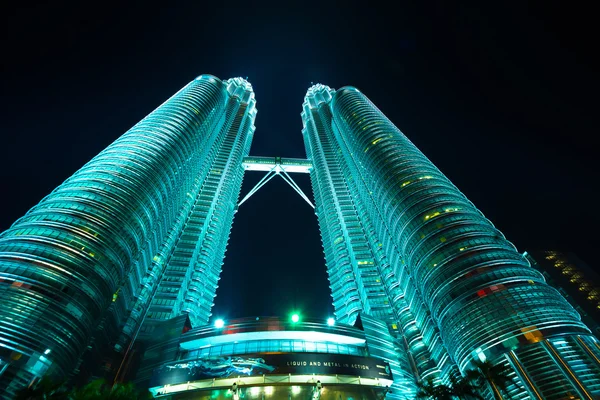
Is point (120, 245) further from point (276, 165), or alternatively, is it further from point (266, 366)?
point (276, 165)

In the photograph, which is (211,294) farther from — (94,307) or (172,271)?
(94,307)

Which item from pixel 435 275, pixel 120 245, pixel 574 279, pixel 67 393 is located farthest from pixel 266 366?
pixel 574 279

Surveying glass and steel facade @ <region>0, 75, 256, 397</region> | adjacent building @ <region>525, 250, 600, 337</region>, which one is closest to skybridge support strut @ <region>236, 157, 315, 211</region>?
glass and steel facade @ <region>0, 75, 256, 397</region>

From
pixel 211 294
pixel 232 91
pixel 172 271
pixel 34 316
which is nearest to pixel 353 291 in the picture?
pixel 211 294

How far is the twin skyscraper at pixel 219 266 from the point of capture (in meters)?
53.1

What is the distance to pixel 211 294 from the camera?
4343 inches

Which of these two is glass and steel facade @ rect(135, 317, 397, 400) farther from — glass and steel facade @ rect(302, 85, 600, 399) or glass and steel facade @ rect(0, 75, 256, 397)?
glass and steel facade @ rect(302, 85, 600, 399)

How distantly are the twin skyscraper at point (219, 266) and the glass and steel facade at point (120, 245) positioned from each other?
10.3 inches

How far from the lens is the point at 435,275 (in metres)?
69.5

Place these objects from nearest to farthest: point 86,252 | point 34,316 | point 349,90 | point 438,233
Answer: point 34,316 < point 86,252 < point 438,233 < point 349,90

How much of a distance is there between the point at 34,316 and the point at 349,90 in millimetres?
122493

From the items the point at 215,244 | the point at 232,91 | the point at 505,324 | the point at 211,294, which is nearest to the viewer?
the point at 505,324

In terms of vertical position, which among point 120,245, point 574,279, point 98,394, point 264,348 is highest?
point 574,279

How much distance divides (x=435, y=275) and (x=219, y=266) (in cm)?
7081
